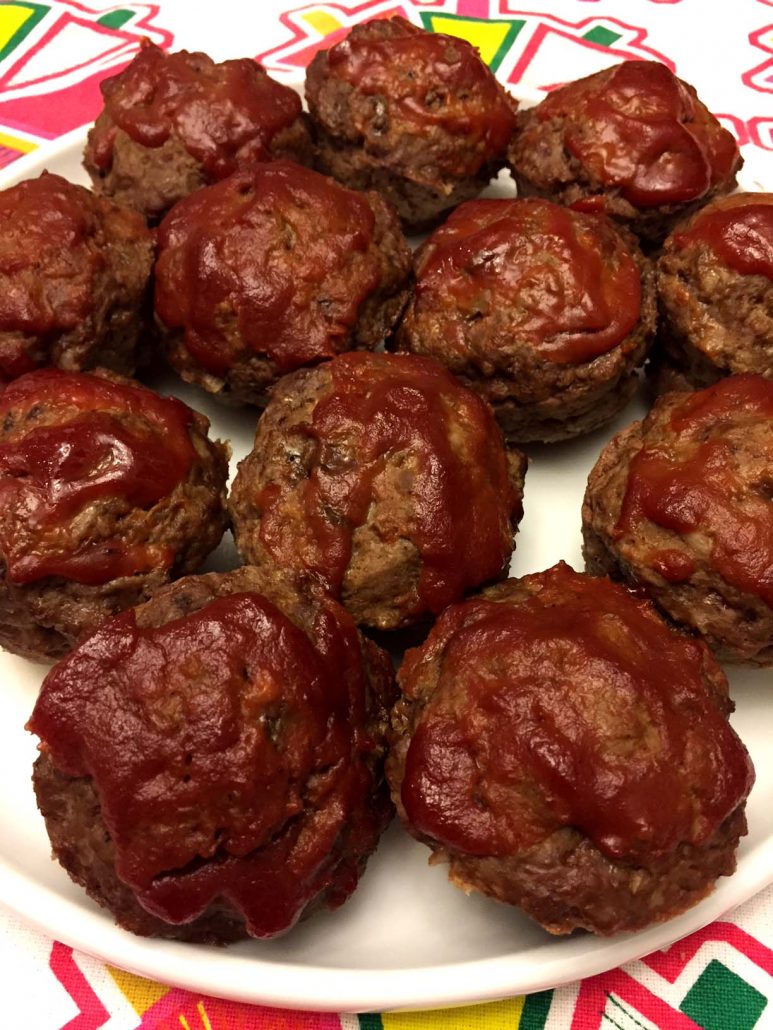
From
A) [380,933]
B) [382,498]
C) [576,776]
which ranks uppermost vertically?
[382,498]

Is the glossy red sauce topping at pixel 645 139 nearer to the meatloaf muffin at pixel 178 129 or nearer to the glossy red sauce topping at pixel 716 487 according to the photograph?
the glossy red sauce topping at pixel 716 487

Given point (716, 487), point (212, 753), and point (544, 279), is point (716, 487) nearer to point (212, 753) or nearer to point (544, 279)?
point (544, 279)

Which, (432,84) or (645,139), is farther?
(432,84)

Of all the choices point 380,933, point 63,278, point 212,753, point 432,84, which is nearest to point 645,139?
point 432,84

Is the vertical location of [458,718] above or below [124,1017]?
above

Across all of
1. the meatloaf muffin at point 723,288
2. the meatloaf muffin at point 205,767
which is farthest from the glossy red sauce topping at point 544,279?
the meatloaf muffin at point 205,767

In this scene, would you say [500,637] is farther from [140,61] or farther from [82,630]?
[140,61]

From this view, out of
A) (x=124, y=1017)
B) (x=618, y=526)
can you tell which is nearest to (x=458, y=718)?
(x=618, y=526)
